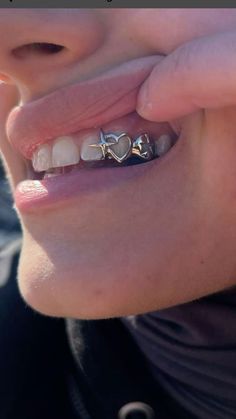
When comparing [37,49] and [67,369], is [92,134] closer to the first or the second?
[37,49]

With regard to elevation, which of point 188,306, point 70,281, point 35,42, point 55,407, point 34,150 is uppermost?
point 35,42

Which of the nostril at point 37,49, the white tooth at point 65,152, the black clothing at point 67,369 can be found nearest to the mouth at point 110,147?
the white tooth at point 65,152

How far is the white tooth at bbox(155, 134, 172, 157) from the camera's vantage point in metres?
0.79

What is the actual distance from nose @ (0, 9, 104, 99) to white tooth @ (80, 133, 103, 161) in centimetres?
8

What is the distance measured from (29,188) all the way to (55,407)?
39 cm

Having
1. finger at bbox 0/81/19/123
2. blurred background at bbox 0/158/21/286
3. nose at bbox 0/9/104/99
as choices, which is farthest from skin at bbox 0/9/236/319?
blurred background at bbox 0/158/21/286

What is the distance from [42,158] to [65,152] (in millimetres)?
63

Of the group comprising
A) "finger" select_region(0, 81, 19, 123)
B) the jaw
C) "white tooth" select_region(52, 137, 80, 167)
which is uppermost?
"finger" select_region(0, 81, 19, 123)

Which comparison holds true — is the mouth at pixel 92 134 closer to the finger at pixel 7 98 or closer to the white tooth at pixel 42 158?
the white tooth at pixel 42 158

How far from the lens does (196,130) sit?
2.50 ft

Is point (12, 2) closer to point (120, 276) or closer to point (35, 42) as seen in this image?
point (35, 42)

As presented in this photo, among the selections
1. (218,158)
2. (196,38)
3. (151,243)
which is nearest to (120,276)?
(151,243)

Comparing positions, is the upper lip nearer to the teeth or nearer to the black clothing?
the teeth

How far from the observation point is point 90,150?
826 millimetres
